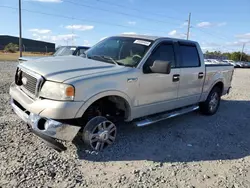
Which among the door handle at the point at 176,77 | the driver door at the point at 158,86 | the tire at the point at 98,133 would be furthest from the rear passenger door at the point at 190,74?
the tire at the point at 98,133

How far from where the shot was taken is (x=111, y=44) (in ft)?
16.0

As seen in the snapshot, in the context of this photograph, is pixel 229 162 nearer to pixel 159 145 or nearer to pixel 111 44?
pixel 159 145

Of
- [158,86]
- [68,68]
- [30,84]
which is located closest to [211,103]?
[158,86]

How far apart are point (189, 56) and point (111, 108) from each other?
2.43 metres

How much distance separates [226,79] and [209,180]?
14.4 feet

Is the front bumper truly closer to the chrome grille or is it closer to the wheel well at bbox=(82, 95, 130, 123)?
the chrome grille

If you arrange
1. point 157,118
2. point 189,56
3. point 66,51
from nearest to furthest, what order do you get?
point 157,118 → point 189,56 → point 66,51

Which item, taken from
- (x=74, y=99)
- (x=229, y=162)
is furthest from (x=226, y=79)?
(x=74, y=99)

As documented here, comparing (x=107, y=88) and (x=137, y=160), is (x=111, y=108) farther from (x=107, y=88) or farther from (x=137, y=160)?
(x=137, y=160)

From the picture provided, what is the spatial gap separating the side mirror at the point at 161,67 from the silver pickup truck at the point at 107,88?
17 millimetres

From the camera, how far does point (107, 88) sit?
3.62 m

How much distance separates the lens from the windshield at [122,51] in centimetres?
429

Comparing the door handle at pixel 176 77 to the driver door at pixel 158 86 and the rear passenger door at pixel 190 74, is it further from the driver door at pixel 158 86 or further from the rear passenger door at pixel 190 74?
the rear passenger door at pixel 190 74

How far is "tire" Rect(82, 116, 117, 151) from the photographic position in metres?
3.63
